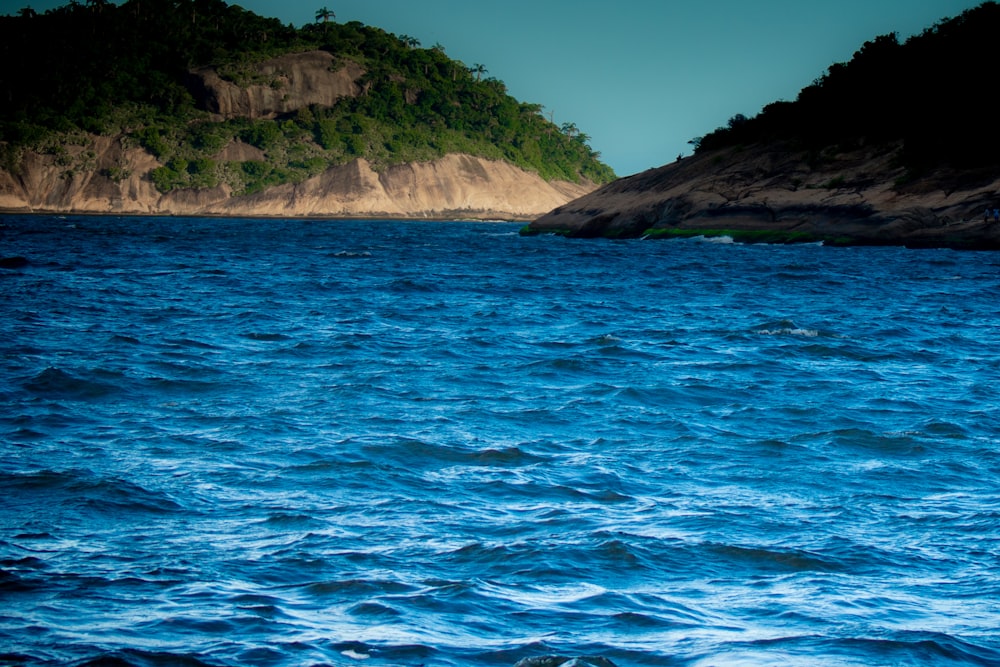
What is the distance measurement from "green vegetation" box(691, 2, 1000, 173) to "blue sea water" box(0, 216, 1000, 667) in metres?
44.3

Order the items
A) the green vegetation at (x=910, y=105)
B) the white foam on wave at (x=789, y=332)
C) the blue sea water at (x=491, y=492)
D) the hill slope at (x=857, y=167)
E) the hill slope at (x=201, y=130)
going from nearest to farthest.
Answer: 1. the blue sea water at (x=491, y=492)
2. the white foam on wave at (x=789, y=332)
3. the hill slope at (x=857, y=167)
4. the green vegetation at (x=910, y=105)
5. the hill slope at (x=201, y=130)

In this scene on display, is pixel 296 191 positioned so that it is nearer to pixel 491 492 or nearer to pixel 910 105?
pixel 910 105

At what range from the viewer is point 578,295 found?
3391 cm

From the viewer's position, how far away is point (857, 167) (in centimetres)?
6750

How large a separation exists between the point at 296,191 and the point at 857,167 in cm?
11528

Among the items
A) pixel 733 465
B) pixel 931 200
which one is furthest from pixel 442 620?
pixel 931 200

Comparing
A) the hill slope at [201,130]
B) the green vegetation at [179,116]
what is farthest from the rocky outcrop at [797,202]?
the green vegetation at [179,116]

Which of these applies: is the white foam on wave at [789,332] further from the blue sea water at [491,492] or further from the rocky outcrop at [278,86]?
the rocky outcrop at [278,86]

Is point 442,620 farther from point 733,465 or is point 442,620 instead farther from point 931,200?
point 931,200

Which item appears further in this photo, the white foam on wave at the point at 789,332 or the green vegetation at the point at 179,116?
the green vegetation at the point at 179,116

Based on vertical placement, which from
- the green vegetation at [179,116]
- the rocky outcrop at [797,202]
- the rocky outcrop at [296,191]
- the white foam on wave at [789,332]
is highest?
the green vegetation at [179,116]

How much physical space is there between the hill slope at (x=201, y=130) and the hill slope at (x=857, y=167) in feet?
301

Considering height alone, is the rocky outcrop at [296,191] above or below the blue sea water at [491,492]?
above

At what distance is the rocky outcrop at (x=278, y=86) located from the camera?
179 metres
